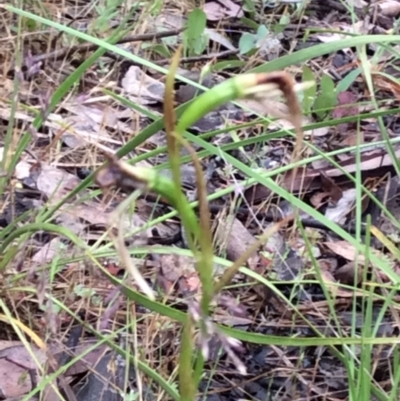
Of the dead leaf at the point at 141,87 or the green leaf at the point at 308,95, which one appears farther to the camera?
the dead leaf at the point at 141,87

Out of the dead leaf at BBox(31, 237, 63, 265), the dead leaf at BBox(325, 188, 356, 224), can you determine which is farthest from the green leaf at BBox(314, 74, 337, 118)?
the dead leaf at BBox(31, 237, 63, 265)

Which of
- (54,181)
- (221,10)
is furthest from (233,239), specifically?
(221,10)

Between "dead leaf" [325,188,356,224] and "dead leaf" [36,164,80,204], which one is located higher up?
"dead leaf" [36,164,80,204]

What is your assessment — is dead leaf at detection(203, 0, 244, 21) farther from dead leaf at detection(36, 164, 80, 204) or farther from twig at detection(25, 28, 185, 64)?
dead leaf at detection(36, 164, 80, 204)

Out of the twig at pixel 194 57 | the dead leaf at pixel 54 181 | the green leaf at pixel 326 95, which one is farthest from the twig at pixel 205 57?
the dead leaf at pixel 54 181

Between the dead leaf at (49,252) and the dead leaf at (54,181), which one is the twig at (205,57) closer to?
the dead leaf at (54,181)

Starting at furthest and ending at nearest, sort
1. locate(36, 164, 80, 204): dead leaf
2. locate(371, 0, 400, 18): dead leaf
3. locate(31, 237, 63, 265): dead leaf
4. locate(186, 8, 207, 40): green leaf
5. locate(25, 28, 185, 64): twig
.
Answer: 1. locate(371, 0, 400, 18): dead leaf
2. locate(186, 8, 207, 40): green leaf
3. locate(25, 28, 185, 64): twig
4. locate(36, 164, 80, 204): dead leaf
5. locate(31, 237, 63, 265): dead leaf

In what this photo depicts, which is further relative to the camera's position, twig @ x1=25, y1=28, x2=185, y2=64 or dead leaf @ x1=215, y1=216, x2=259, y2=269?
twig @ x1=25, y1=28, x2=185, y2=64

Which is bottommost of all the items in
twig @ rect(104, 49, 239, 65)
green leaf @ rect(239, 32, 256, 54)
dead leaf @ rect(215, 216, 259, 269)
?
dead leaf @ rect(215, 216, 259, 269)

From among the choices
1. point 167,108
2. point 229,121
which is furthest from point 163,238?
point 167,108
